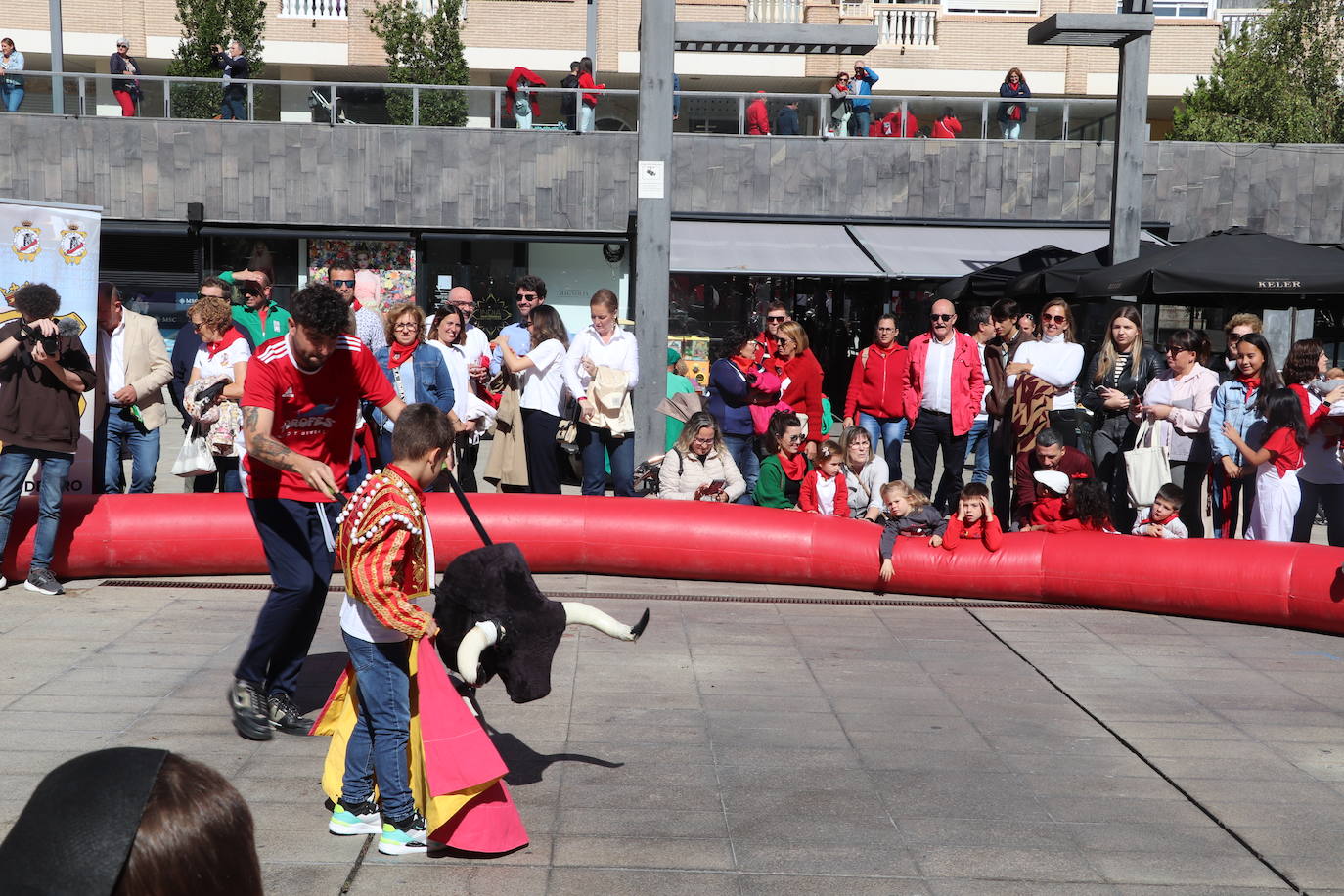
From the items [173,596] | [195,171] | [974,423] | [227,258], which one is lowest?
[173,596]

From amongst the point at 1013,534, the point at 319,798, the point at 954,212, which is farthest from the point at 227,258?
the point at 319,798

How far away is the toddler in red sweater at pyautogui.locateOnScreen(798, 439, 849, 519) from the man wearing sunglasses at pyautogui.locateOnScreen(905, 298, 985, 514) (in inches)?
43.8

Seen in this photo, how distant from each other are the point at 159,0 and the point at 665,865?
30387mm

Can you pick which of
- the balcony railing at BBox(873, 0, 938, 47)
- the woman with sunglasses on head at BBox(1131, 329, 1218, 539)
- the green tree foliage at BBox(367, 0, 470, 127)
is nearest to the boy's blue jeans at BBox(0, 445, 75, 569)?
the woman with sunglasses on head at BBox(1131, 329, 1218, 539)

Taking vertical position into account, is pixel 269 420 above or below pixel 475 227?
below

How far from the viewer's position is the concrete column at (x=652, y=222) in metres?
10.6

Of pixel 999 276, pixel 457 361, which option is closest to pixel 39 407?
pixel 457 361

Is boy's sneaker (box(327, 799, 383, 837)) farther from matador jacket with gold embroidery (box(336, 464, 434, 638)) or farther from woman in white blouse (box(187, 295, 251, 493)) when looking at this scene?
woman in white blouse (box(187, 295, 251, 493))

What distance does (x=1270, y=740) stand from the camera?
557 cm

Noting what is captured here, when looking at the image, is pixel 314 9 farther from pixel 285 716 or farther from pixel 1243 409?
pixel 285 716

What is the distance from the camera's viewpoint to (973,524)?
8.48 m

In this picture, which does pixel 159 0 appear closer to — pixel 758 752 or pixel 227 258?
pixel 227 258

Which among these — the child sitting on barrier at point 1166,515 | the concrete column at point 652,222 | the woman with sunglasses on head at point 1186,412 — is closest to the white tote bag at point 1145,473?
the child sitting on barrier at point 1166,515

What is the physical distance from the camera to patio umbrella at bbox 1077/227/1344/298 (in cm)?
1041
